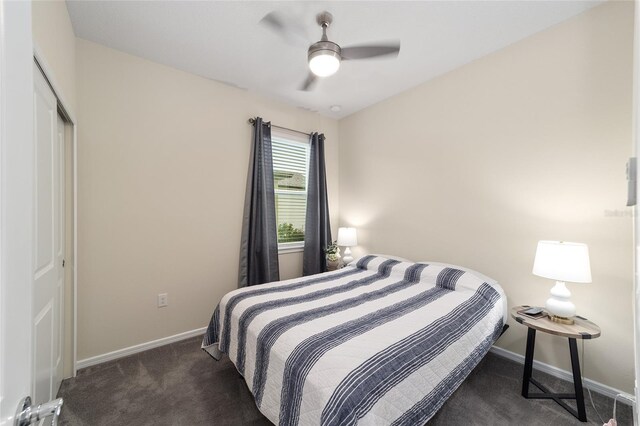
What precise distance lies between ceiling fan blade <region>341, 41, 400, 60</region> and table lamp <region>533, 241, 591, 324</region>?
5.69 feet

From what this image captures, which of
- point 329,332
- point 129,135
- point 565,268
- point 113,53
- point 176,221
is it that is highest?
point 113,53

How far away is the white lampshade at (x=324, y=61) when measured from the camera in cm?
179

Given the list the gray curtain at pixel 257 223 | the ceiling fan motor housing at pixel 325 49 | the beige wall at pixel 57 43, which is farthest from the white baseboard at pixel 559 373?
the beige wall at pixel 57 43

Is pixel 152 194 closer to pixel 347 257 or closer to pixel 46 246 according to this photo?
pixel 46 246

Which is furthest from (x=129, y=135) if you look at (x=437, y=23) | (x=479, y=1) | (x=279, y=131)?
(x=479, y=1)

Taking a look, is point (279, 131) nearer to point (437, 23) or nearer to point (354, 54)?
point (354, 54)

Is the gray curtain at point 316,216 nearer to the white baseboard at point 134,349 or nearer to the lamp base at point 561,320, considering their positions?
the white baseboard at point 134,349

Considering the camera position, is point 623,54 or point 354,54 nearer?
point 623,54

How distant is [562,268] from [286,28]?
2.47 m

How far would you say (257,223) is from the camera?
3051mm

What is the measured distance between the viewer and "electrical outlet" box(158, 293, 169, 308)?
2.53 metres

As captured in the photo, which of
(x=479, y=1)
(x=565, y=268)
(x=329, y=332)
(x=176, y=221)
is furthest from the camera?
(x=176, y=221)

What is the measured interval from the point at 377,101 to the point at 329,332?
2926 mm

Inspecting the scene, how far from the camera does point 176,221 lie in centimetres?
262
